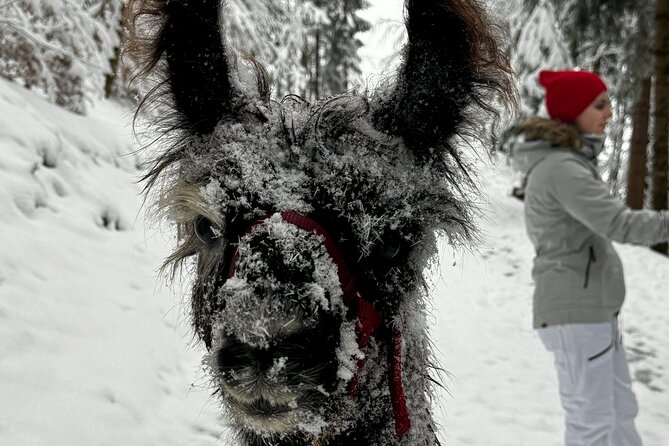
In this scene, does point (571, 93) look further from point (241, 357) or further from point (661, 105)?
point (661, 105)

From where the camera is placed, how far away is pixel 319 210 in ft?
4.66

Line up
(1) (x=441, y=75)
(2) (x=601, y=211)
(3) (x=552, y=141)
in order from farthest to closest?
(3) (x=552, y=141) < (2) (x=601, y=211) < (1) (x=441, y=75)

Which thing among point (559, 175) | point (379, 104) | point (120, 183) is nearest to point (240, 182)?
point (379, 104)

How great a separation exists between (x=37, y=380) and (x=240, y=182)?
2.64 meters

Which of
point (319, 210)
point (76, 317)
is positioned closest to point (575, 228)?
point (319, 210)

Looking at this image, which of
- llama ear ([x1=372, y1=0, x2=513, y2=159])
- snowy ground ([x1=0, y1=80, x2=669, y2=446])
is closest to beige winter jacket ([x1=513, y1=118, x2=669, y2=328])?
snowy ground ([x1=0, y1=80, x2=669, y2=446])

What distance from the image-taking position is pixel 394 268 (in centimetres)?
156

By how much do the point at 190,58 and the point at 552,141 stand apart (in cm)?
240

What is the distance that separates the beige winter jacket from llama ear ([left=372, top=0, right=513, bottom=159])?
5.22ft

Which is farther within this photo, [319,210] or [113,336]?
[113,336]

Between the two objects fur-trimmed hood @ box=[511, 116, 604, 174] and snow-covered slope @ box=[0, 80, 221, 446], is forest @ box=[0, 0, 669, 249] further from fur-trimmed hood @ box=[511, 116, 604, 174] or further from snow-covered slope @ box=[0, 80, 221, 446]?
fur-trimmed hood @ box=[511, 116, 604, 174]

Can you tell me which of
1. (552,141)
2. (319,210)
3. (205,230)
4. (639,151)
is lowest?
(205,230)

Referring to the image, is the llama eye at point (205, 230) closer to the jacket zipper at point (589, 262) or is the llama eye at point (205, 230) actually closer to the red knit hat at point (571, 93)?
the jacket zipper at point (589, 262)

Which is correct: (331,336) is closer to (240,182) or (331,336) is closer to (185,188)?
(240,182)
